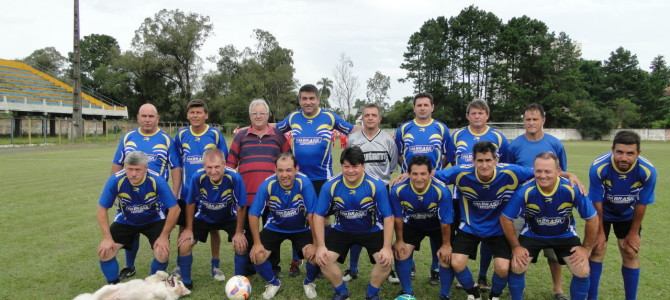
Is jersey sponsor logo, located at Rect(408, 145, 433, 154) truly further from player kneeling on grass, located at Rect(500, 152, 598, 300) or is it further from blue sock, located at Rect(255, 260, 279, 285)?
blue sock, located at Rect(255, 260, 279, 285)

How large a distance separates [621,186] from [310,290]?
2.85 meters

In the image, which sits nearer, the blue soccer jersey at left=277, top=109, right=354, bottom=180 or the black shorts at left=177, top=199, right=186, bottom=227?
the black shorts at left=177, top=199, right=186, bottom=227

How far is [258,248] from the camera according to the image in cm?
392

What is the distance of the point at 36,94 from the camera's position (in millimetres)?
38031

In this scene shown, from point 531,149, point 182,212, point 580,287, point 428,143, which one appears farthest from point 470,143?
point 182,212

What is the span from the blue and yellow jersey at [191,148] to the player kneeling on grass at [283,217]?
0.89 meters

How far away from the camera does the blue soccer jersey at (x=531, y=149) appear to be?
4.05 meters

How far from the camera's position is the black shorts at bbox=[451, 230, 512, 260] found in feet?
12.1

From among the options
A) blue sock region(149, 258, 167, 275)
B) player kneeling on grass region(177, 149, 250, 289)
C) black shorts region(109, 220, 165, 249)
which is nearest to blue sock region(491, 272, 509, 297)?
player kneeling on grass region(177, 149, 250, 289)

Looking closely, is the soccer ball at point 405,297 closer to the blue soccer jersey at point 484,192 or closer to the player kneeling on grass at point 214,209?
the blue soccer jersey at point 484,192

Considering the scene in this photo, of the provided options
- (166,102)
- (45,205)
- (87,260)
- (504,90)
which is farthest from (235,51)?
Answer: (87,260)

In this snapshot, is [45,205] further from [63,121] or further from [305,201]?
[63,121]

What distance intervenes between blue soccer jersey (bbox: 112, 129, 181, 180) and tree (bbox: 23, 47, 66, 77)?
214 feet

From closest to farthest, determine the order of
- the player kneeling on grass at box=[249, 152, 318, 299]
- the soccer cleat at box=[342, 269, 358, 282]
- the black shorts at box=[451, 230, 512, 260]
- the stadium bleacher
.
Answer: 1. the black shorts at box=[451, 230, 512, 260]
2. the player kneeling on grass at box=[249, 152, 318, 299]
3. the soccer cleat at box=[342, 269, 358, 282]
4. the stadium bleacher
